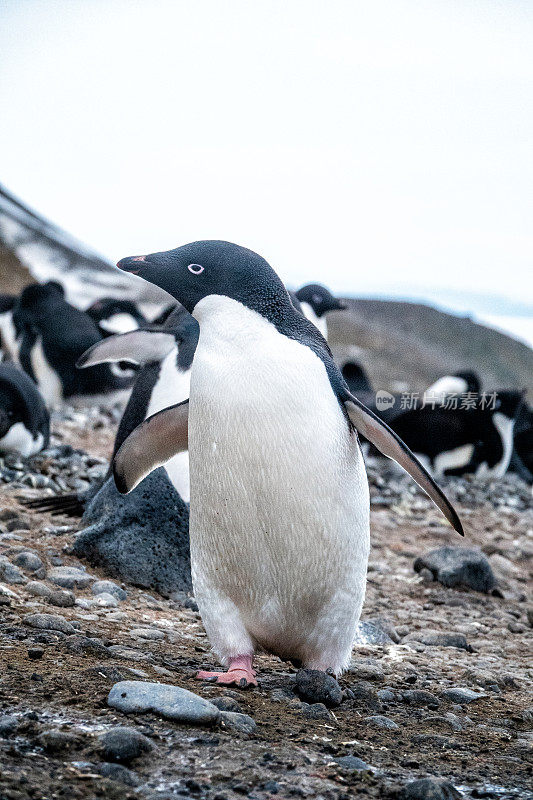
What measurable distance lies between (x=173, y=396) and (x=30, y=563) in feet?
2.79

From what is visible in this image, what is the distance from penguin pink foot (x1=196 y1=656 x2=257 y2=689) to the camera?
2.16 meters

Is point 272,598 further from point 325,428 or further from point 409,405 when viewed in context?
point 409,405

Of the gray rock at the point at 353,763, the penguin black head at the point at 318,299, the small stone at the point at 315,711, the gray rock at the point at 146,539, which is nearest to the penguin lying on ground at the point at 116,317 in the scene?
the penguin black head at the point at 318,299

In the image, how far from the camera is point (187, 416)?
2586 millimetres

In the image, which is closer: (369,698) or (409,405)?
(369,698)

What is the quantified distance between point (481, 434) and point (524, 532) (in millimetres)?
1636

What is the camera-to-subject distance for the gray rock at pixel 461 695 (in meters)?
2.39

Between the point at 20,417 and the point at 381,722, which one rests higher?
the point at 381,722

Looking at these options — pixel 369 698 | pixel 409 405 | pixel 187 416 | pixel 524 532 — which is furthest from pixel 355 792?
pixel 409 405

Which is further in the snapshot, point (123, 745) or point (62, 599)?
point (62, 599)

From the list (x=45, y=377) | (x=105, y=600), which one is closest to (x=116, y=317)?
(x=45, y=377)

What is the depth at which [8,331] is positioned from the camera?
813 cm

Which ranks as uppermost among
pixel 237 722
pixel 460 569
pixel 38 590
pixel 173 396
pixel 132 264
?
pixel 132 264

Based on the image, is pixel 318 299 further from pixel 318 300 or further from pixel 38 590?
pixel 38 590
